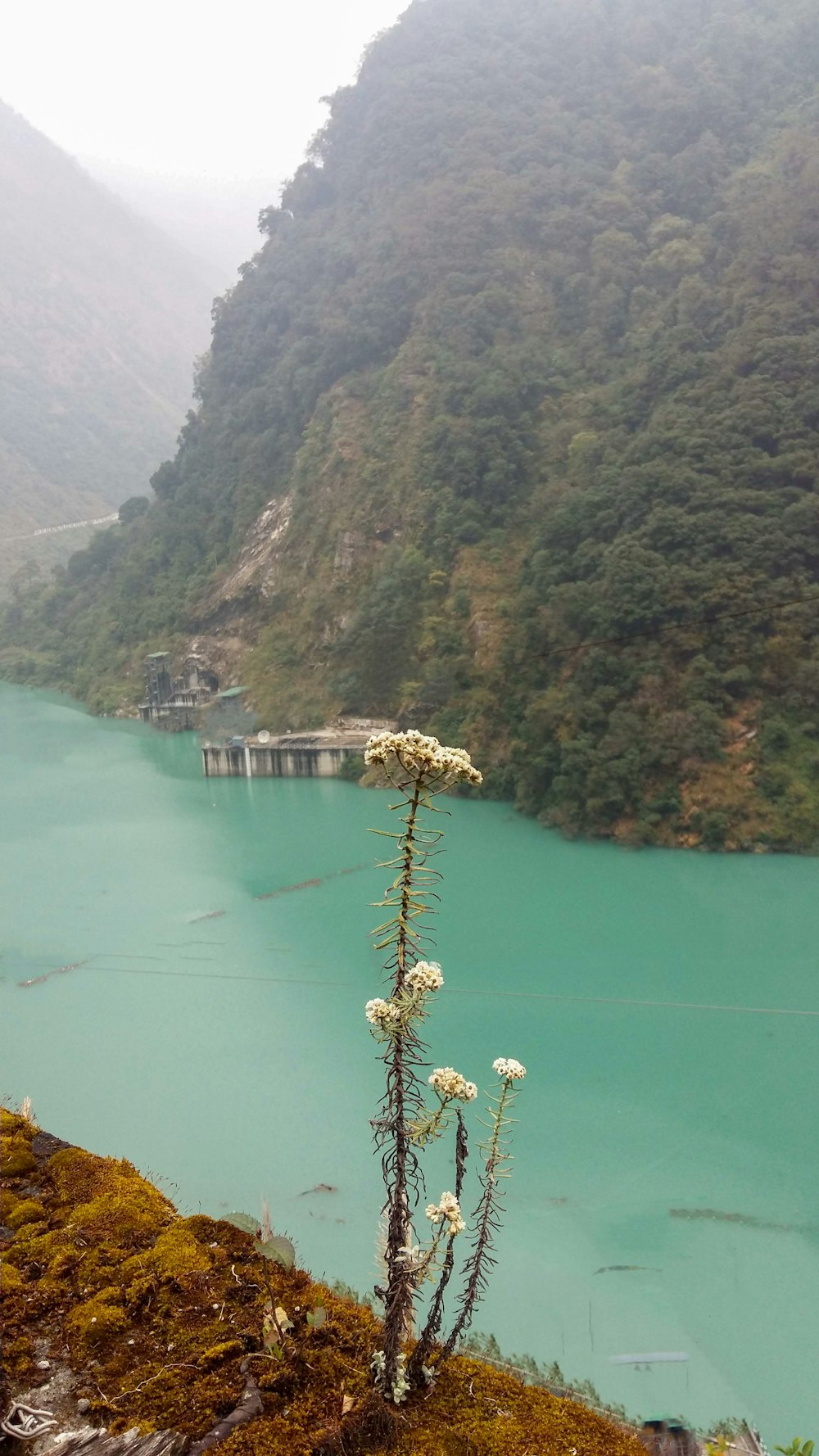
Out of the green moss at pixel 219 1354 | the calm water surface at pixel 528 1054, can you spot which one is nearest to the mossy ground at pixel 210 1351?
the green moss at pixel 219 1354

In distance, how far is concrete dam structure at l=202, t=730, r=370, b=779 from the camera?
19953 mm

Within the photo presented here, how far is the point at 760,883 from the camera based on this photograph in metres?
12.5

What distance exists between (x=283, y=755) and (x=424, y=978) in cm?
1834

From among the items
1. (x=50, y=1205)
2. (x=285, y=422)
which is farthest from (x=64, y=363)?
(x=50, y=1205)

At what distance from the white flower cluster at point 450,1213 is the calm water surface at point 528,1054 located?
331 cm

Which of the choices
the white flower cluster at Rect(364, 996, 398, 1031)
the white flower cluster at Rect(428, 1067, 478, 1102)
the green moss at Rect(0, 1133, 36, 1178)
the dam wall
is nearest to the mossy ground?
the green moss at Rect(0, 1133, 36, 1178)

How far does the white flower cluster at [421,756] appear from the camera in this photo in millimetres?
2244

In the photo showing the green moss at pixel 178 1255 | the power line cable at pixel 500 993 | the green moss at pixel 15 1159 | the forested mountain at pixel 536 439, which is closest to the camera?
the green moss at pixel 178 1255

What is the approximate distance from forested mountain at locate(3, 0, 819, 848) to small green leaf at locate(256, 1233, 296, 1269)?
11.2 meters

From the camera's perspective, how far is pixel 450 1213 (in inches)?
101

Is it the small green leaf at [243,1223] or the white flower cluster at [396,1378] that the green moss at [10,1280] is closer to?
the small green leaf at [243,1223]

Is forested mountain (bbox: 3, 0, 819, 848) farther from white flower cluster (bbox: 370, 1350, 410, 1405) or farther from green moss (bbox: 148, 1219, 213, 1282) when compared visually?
white flower cluster (bbox: 370, 1350, 410, 1405)

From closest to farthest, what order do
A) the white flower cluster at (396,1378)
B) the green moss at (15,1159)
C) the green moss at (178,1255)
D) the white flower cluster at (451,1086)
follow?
the white flower cluster at (451,1086)
the white flower cluster at (396,1378)
the green moss at (178,1255)
the green moss at (15,1159)

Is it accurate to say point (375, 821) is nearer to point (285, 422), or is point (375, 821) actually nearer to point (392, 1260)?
point (392, 1260)
